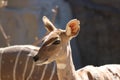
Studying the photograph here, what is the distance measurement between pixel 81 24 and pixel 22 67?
9.56 ft

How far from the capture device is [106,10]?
6758 millimetres

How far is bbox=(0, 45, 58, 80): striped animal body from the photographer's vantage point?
12.7ft

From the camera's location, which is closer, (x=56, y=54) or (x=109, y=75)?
(x=56, y=54)

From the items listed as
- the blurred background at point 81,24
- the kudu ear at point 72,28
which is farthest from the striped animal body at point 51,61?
the blurred background at point 81,24

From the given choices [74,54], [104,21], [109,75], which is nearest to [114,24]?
[104,21]

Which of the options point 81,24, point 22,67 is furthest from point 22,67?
point 81,24

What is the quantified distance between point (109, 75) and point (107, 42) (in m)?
3.68

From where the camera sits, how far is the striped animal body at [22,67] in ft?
12.7

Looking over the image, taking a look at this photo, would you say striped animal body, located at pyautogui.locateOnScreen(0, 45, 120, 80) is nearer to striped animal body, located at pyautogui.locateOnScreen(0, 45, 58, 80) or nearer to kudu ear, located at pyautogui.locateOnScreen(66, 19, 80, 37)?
striped animal body, located at pyautogui.locateOnScreen(0, 45, 58, 80)

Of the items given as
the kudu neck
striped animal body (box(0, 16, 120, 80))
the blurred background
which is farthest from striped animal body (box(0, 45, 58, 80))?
the blurred background

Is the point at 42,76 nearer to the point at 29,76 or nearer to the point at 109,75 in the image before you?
the point at 29,76

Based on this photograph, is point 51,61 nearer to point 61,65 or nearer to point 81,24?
point 61,65

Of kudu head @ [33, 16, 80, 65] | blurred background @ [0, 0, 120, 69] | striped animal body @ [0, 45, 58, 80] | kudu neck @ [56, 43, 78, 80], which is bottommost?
blurred background @ [0, 0, 120, 69]

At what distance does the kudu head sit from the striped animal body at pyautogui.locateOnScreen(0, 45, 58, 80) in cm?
104
